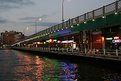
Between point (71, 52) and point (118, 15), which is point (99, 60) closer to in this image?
point (118, 15)

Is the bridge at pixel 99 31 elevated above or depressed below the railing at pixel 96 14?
below

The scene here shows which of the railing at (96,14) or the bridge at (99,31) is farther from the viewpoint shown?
the railing at (96,14)

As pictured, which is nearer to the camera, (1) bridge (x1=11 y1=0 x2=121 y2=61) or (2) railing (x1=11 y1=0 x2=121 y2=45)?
(1) bridge (x1=11 y1=0 x2=121 y2=61)

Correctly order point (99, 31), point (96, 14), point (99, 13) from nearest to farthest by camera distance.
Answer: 1. point (99, 13)
2. point (96, 14)
3. point (99, 31)

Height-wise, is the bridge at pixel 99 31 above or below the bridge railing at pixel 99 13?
below

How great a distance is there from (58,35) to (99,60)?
41149 millimetres

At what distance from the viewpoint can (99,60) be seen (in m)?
53.2

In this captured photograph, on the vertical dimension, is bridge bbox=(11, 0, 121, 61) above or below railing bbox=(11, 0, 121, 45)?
below

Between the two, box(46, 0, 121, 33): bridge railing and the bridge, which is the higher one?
box(46, 0, 121, 33): bridge railing

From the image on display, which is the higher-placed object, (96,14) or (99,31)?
(96,14)

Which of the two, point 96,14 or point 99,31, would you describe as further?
point 99,31

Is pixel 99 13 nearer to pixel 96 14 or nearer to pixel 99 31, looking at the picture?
pixel 96 14

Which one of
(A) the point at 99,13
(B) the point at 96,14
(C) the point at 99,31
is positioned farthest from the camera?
(C) the point at 99,31

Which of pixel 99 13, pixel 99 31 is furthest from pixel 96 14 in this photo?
pixel 99 31
